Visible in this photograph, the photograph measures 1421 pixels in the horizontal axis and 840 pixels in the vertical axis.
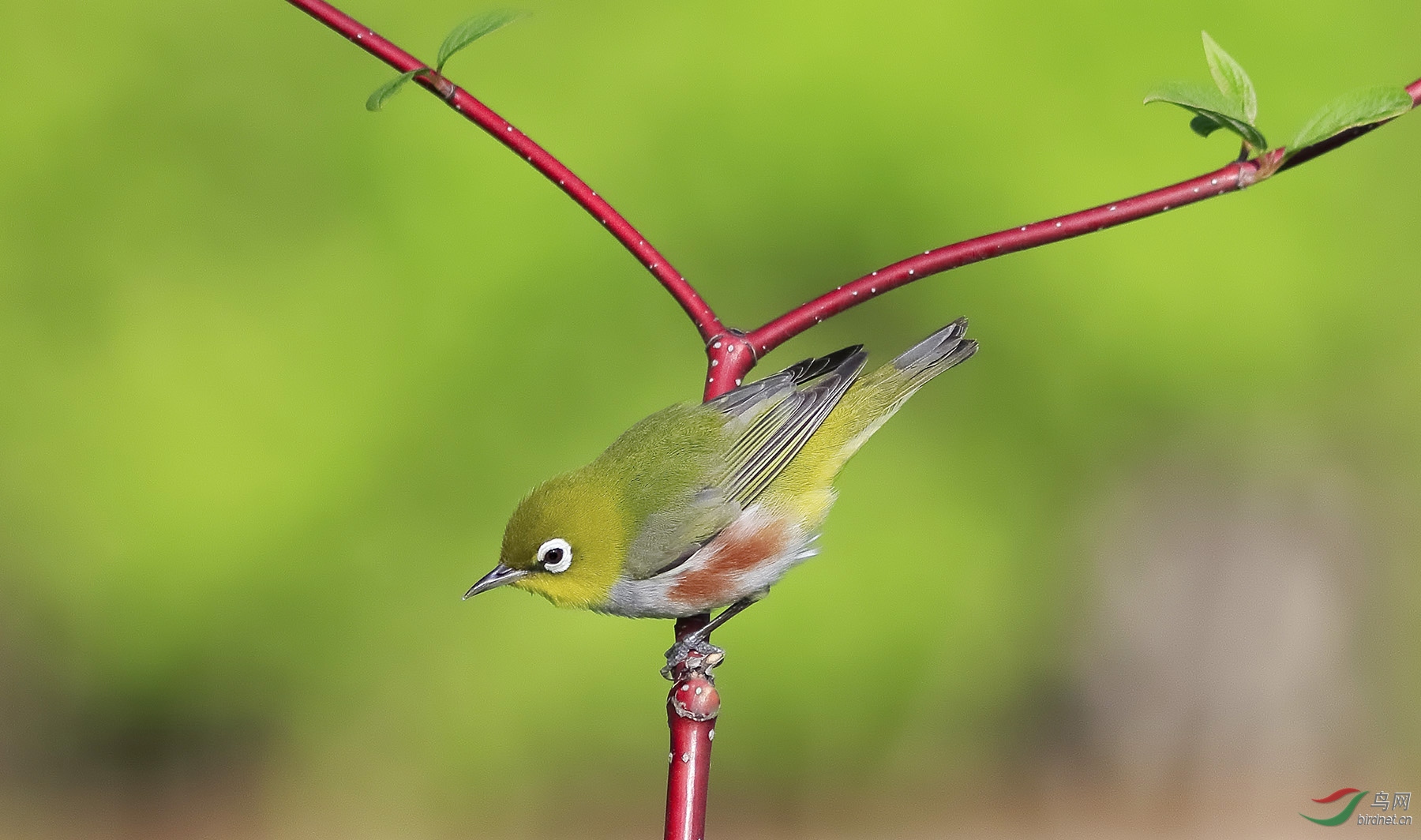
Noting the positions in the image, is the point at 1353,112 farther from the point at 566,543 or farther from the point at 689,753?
the point at 566,543

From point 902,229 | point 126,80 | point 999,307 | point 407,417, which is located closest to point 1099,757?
point 999,307

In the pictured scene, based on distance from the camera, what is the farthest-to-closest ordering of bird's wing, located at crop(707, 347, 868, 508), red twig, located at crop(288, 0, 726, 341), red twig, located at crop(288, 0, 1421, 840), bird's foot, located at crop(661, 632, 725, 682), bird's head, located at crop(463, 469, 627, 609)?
bird's wing, located at crop(707, 347, 868, 508)
bird's head, located at crop(463, 469, 627, 609)
bird's foot, located at crop(661, 632, 725, 682)
red twig, located at crop(288, 0, 726, 341)
red twig, located at crop(288, 0, 1421, 840)

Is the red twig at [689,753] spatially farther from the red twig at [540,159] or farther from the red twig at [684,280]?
the red twig at [540,159]

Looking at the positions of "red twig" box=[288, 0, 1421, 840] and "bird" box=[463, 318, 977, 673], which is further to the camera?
"bird" box=[463, 318, 977, 673]

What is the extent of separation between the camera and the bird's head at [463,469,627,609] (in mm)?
2193

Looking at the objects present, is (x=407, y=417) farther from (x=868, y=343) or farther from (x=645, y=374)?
(x=868, y=343)

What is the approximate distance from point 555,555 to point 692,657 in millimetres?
350

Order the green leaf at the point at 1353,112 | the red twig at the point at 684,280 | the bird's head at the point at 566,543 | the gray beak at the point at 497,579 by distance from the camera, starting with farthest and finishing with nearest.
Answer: the bird's head at the point at 566,543
the gray beak at the point at 497,579
the red twig at the point at 684,280
the green leaf at the point at 1353,112

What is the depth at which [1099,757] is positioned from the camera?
620 cm

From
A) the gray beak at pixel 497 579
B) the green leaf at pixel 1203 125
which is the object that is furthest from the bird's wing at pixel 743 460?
the green leaf at pixel 1203 125

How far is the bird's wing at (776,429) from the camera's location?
244cm

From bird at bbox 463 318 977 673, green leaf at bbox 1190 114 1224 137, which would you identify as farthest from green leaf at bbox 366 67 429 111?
bird at bbox 463 318 977 673

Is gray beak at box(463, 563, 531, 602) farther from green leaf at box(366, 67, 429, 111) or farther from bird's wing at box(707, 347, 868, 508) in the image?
green leaf at box(366, 67, 429, 111)

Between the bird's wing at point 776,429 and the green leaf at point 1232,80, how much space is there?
1133mm
